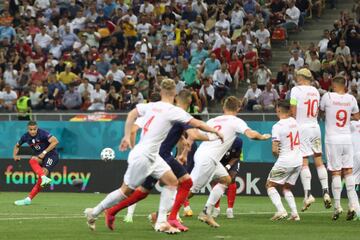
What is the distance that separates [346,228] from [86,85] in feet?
63.2

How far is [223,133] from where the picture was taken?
18984 millimetres

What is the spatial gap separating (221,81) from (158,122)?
19.1m

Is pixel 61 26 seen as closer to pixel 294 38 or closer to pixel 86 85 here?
pixel 86 85

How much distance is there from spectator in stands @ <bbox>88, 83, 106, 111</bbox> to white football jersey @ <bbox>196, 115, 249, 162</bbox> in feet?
56.3

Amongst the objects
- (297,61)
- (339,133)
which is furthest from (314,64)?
(339,133)

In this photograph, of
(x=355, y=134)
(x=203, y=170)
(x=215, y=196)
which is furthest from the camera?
(x=355, y=134)

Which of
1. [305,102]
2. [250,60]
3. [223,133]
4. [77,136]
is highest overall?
[305,102]

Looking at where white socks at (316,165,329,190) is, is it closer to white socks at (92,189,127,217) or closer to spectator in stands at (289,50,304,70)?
white socks at (92,189,127,217)

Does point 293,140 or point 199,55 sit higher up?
point 199,55

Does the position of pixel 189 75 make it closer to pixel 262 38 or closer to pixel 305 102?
pixel 262 38

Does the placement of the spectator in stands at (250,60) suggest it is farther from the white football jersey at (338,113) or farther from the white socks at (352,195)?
the white socks at (352,195)

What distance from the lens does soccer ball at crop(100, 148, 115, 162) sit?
31891 mm

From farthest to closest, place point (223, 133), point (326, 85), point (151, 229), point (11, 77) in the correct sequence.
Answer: point (11, 77) → point (326, 85) → point (223, 133) → point (151, 229)

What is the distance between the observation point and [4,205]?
25609 mm
